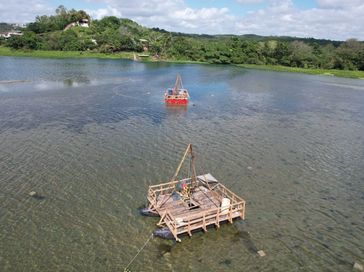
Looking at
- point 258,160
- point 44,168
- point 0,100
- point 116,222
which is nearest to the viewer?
point 116,222

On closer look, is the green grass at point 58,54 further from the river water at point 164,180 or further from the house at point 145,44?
the river water at point 164,180

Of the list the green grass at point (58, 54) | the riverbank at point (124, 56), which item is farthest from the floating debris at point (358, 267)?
the green grass at point (58, 54)

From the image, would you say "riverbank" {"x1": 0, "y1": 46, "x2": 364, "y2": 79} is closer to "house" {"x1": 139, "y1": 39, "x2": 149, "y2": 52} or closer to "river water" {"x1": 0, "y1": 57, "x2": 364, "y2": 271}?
"house" {"x1": 139, "y1": 39, "x2": 149, "y2": 52}

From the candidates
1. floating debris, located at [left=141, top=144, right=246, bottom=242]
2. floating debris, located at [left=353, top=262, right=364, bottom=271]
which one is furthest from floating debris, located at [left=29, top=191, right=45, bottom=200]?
floating debris, located at [left=353, top=262, right=364, bottom=271]

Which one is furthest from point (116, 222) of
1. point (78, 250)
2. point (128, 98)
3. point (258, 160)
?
point (128, 98)

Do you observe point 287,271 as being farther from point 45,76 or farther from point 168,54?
point 168,54
